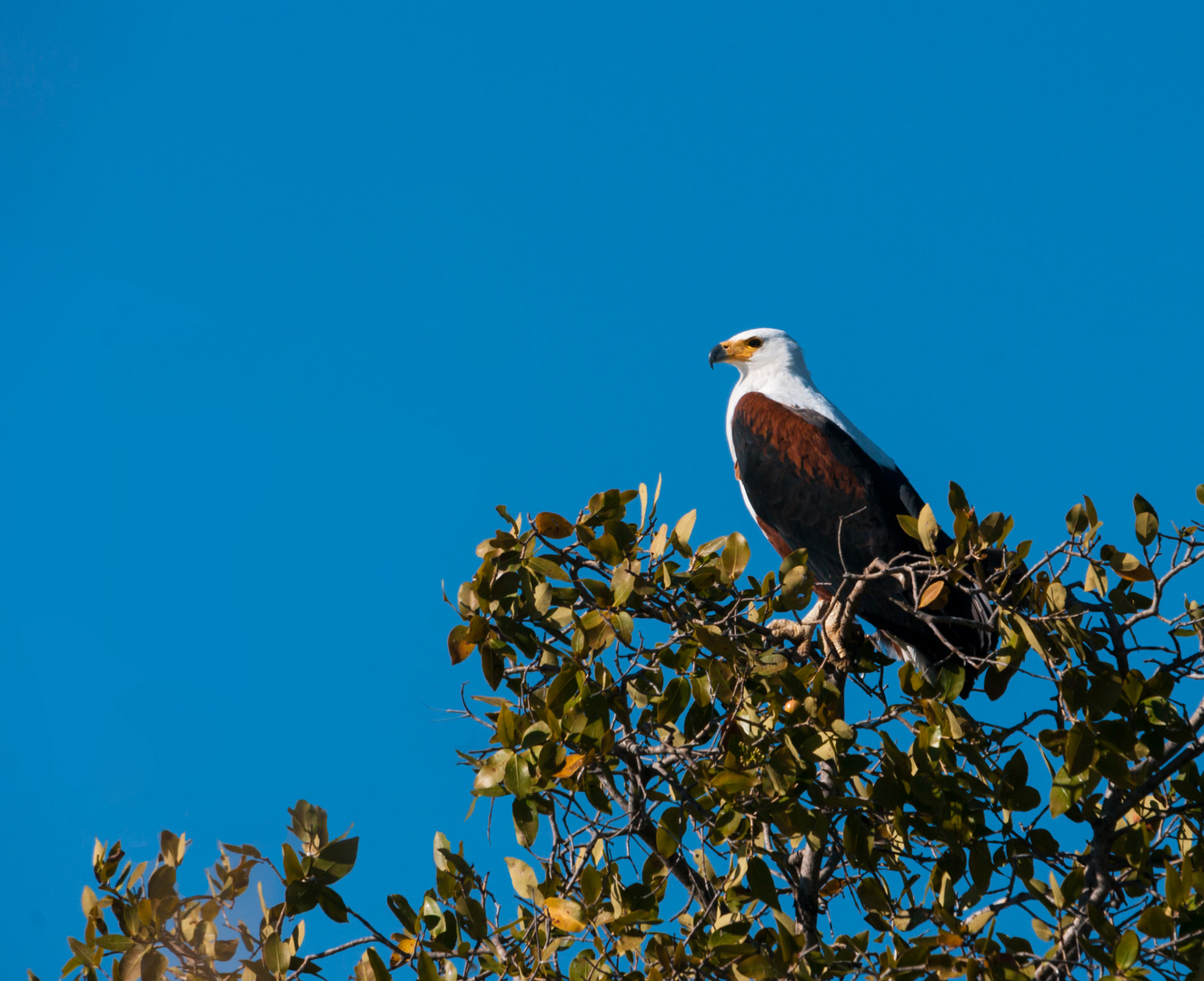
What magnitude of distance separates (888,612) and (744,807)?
225cm

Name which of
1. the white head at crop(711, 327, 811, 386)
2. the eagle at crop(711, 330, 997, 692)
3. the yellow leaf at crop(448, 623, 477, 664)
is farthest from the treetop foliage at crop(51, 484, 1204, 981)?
the white head at crop(711, 327, 811, 386)

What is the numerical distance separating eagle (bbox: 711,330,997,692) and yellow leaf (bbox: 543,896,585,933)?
2454mm

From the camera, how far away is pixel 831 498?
5.35 m

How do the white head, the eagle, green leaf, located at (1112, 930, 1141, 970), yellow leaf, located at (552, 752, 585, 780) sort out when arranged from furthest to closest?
1. the white head
2. the eagle
3. yellow leaf, located at (552, 752, 585, 780)
4. green leaf, located at (1112, 930, 1141, 970)

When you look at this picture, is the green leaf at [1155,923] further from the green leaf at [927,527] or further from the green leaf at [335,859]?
the green leaf at [335,859]

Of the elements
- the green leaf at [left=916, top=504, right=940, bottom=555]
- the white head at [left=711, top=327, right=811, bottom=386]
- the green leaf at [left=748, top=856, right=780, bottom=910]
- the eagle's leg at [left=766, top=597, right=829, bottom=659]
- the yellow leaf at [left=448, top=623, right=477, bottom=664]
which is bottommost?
the green leaf at [left=748, top=856, right=780, bottom=910]

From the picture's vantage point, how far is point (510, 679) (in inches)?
132

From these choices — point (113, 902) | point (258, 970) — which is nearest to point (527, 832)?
point (258, 970)

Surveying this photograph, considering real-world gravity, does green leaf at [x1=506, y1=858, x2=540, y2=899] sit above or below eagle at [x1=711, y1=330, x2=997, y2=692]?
below

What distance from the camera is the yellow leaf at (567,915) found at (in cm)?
271

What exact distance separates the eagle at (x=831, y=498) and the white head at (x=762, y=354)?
466 millimetres

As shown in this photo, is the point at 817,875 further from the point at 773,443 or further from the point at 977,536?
the point at 773,443

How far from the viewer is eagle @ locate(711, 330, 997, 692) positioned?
4.89 m

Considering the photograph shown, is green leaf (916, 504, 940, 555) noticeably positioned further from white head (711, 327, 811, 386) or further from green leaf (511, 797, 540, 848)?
white head (711, 327, 811, 386)
